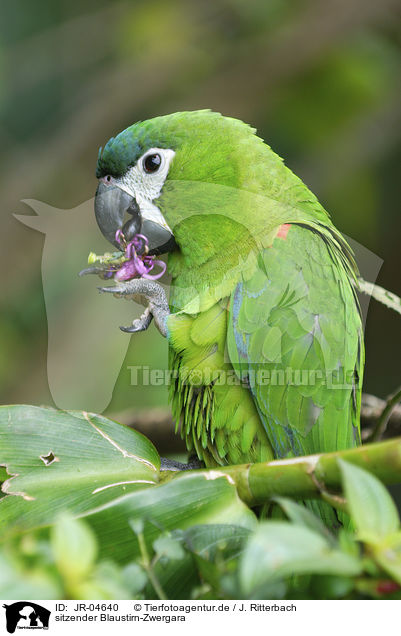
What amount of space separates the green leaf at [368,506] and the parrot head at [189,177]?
A: 2.33ft

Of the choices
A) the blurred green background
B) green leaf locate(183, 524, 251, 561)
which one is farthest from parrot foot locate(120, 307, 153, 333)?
the blurred green background

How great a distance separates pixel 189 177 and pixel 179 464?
0.53 meters

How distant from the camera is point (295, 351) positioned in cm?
92

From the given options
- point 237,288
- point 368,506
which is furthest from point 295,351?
point 368,506

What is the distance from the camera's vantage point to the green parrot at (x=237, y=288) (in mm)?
932

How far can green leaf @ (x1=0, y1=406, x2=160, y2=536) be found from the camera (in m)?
0.66

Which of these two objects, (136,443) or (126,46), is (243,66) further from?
(136,443)

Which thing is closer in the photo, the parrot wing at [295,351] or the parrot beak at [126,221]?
the parrot wing at [295,351]

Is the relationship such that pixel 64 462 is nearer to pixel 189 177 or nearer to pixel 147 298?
pixel 147 298

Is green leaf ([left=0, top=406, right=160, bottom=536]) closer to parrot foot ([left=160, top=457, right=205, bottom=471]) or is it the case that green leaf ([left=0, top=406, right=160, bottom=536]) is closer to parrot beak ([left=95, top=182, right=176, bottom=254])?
parrot foot ([left=160, top=457, right=205, bottom=471])

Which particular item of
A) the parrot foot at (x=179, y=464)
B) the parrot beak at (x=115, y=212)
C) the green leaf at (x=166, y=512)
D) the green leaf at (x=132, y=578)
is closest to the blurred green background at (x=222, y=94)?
the parrot beak at (x=115, y=212)

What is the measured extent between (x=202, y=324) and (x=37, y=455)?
352 mm

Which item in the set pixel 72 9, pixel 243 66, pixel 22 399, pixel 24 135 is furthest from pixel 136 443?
pixel 72 9
